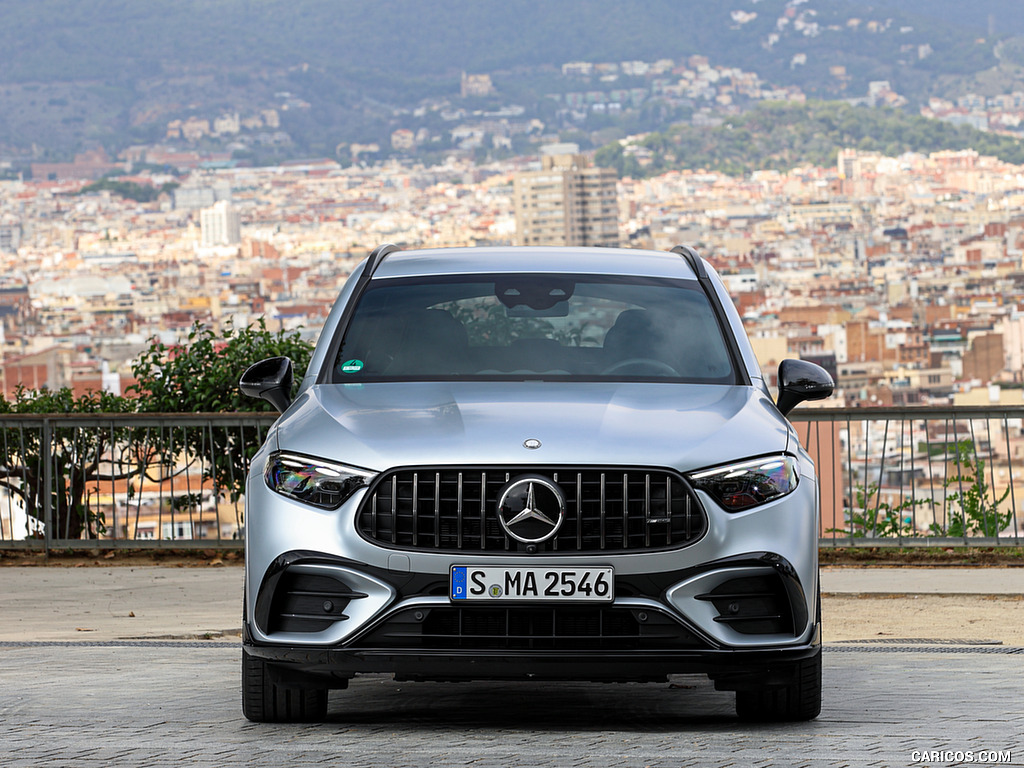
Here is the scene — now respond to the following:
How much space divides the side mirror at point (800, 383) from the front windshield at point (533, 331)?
0.76ft

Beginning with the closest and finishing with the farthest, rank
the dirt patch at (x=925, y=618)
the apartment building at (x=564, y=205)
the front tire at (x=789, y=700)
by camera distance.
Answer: the front tire at (x=789, y=700), the dirt patch at (x=925, y=618), the apartment building at (x=564, y=205)

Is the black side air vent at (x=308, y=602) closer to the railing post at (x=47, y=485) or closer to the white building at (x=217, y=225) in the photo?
the railing post at (x=47, y=485)

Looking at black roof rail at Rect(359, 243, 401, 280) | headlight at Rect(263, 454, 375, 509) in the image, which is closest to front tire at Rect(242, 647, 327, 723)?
headlight at Rect(263, 454, 375, 509)

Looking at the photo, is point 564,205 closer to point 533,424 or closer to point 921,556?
point 921,556

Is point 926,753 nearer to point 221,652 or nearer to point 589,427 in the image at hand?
point 589,427

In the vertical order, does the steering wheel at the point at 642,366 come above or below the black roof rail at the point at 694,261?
below

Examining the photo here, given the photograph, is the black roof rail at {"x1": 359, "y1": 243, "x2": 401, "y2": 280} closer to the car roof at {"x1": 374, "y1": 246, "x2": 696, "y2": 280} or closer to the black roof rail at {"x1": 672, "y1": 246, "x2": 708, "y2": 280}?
the car roof at {"x1": 374, "y1": 246, "x2": 696, "y2": 280}

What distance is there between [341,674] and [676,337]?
1972 mm

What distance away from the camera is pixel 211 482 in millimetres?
12375

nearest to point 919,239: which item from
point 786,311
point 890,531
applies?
point 786,311

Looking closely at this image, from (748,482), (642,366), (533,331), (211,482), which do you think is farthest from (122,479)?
(748,482)

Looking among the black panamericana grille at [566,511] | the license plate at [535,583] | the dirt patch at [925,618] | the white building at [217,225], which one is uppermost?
the white building at [217,225]

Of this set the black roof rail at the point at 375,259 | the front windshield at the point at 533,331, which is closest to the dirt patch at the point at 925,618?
the front windshield at the point at 533,331

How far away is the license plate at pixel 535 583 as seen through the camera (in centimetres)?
471
